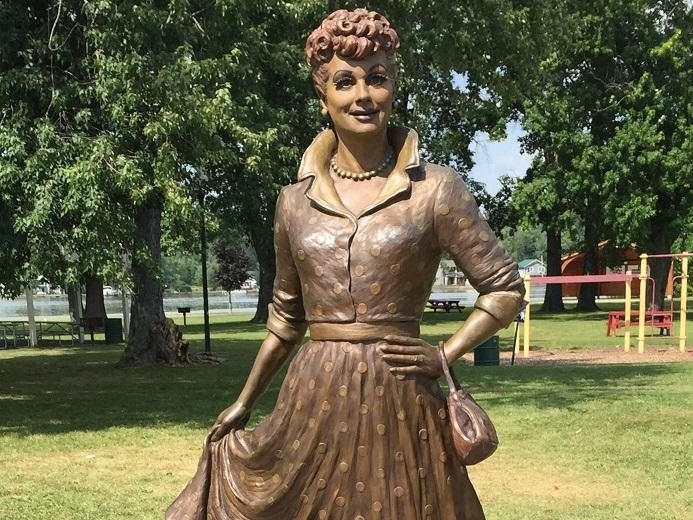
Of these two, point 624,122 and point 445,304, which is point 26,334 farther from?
point 624,122

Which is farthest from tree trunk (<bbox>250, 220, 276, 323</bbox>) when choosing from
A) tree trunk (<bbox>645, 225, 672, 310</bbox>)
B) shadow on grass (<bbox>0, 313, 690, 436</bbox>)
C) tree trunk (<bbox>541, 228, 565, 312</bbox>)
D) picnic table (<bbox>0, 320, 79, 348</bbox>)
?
tree trunk (<bbox>645, 225, 672, 310</bbox>)

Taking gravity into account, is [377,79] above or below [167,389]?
above

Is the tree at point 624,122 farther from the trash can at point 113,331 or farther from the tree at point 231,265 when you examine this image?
the tree at point 231,265

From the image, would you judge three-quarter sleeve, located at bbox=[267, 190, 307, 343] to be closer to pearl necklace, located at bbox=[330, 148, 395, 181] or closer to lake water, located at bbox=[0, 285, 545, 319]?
pearl necklace, located at bbox=[330, 148, 395, 181]

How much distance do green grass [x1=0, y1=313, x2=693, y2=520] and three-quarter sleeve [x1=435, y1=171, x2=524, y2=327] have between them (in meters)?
3.81

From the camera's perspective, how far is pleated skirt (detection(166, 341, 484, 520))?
2.71 m

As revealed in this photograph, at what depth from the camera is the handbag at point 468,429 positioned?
2.63 m

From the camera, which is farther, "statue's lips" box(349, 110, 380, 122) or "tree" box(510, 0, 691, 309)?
"tree" box(510, 0, 691, 309)

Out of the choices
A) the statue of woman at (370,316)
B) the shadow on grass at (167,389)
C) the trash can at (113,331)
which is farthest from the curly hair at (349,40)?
the trash can at (113,331)

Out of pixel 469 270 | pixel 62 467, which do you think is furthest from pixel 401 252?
pixel 62 467

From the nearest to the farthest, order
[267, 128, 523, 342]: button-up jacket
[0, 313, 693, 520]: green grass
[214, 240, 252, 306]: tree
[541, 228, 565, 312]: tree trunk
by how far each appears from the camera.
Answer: [267, 128, 523, 342]: button-up jacket
[0, 313, 693, 520]: green grass
[541, 228, 565, 312]: tree trunk
[214, 240, 252, 306]: tree

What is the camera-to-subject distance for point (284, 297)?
3.08 meters

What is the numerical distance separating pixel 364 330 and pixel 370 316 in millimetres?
49

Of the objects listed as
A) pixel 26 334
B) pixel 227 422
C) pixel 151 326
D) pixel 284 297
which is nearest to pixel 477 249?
pixel 284 297
